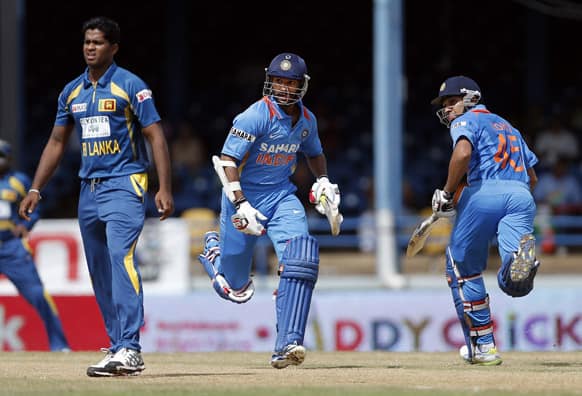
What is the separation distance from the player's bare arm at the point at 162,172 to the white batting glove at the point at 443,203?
81.8 inches

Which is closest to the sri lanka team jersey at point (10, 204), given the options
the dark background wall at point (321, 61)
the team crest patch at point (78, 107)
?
the team crest patch at point (78, 107)

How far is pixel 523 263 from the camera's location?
9.34 m

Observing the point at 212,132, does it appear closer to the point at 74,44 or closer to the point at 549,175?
the point at 74,44

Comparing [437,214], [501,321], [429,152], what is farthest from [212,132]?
[437,214]

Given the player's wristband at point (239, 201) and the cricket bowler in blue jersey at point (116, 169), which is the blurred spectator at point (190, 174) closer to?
the player's wristband at point (239, 201)

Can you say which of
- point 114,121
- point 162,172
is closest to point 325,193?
point 162,172

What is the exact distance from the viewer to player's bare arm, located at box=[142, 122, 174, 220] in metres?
8.89

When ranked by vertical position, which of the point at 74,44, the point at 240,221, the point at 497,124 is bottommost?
the point at 240,221

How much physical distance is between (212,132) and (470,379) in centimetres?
1702

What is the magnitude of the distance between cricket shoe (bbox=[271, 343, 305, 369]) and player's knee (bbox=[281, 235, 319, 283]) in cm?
49

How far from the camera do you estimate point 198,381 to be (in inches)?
343

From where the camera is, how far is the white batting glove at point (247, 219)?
369 inches

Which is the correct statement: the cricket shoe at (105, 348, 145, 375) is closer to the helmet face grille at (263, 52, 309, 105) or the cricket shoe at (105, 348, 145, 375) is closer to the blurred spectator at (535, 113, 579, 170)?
the helmet face grille at (263, 52, 309, 105)

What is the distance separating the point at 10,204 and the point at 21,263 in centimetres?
67
